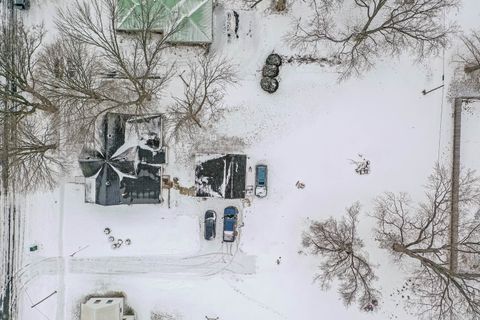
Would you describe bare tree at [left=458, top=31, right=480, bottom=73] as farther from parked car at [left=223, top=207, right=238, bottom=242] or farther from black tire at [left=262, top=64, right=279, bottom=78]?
parked car at [left=223, top=207, right=238, bottom=242]

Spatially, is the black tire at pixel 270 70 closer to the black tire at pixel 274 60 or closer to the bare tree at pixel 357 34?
the black tire at pixel 274 60

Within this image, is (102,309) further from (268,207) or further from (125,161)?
(268,207)

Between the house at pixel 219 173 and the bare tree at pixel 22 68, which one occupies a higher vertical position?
the bare tree at pixel 22 68

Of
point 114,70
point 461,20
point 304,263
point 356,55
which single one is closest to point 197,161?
point 114,70

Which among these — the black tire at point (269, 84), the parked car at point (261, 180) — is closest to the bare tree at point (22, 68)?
the black tire at point (269, 84)

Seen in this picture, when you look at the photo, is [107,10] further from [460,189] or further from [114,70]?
[460,189]

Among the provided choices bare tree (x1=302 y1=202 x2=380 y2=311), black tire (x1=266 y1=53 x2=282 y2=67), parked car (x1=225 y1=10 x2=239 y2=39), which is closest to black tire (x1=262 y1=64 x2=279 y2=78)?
black tire (x1=266 y1=53 x2=282 y2=67)
